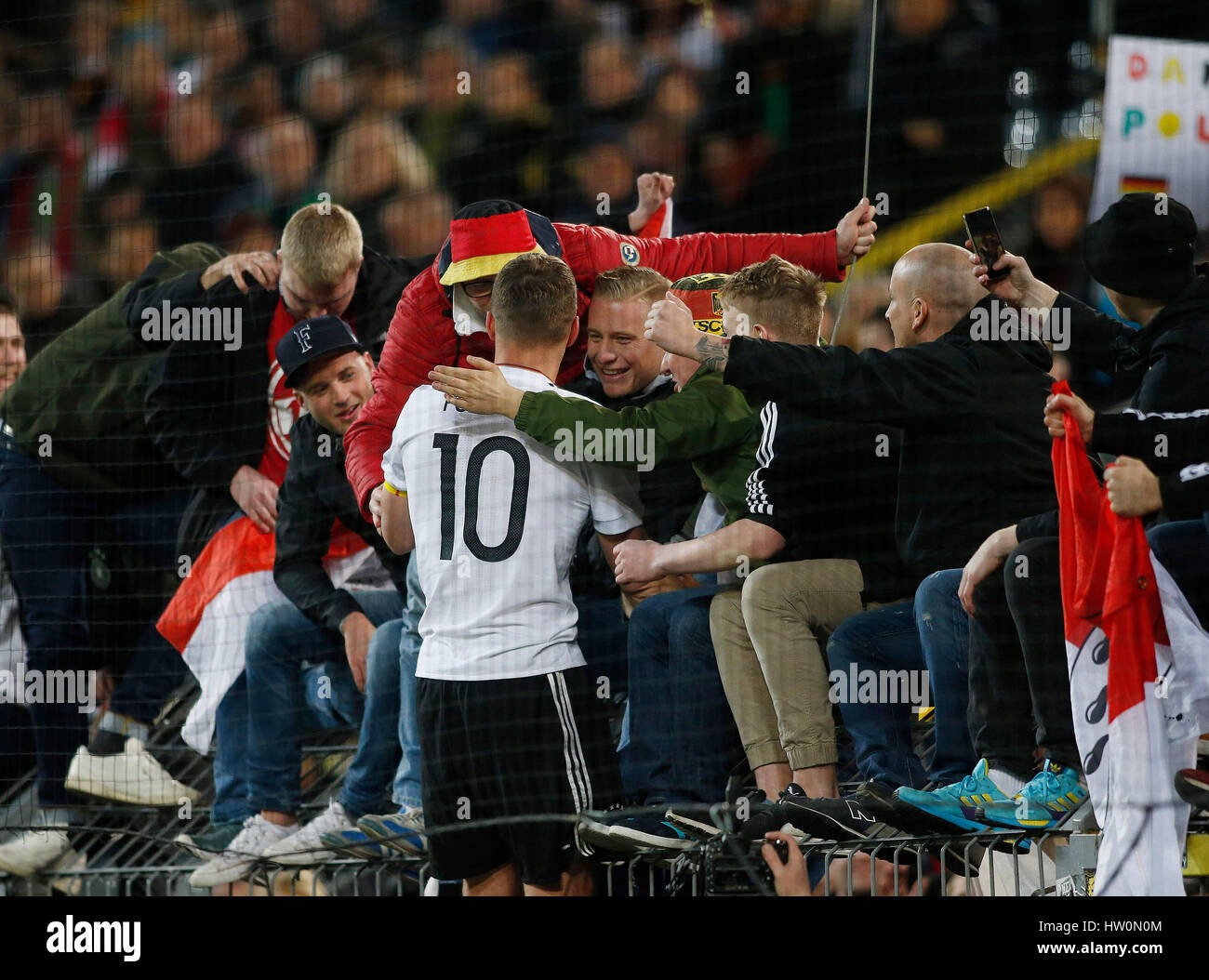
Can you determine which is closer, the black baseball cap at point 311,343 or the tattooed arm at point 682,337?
the tattooed arm at point 682,337

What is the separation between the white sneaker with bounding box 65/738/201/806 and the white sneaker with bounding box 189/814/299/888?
0.56 meters

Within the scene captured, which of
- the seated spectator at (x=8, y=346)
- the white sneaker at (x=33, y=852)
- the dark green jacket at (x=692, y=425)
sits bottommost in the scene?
the white sneaker at (x=33, y=852)

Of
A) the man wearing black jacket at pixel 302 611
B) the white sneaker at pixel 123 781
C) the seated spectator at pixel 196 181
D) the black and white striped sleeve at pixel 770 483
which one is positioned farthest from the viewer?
the seated spectator at pixel 196 181

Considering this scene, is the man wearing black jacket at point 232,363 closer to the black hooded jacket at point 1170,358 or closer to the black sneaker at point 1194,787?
the black hooded jacket at point 1170,358

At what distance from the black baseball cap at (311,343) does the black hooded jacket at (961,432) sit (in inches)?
61.1

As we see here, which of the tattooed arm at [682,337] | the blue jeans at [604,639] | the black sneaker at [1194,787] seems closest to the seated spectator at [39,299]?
→ the blue jeans at [604,639]

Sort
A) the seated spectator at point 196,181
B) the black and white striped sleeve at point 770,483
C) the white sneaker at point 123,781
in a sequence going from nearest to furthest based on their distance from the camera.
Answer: the black and white striped sleeve at point 770,483 → the white sneaker at point 123,781 → the seated spectator at point 196,181

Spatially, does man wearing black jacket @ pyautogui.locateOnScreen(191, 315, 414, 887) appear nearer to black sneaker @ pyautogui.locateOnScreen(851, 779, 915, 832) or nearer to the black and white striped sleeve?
the black and white striped sleeve

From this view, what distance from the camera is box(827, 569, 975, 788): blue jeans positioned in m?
3.49

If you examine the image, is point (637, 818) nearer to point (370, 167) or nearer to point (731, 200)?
point (731, 200)

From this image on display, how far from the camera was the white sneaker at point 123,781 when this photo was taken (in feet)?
16.2
